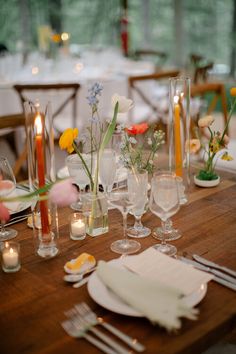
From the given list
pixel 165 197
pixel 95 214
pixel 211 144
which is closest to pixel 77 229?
pixel 95 214

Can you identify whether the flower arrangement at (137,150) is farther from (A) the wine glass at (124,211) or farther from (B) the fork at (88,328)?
(B) the fork at (88,328)

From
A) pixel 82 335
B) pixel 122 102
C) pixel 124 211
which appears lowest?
pixel 82 335

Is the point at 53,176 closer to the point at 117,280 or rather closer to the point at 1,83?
the point at 117,280

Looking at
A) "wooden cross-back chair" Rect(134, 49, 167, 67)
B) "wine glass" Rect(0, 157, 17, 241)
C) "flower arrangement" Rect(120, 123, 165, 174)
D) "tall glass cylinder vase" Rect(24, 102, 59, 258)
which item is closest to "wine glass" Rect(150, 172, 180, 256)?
"flower arrangement" Rect(120, 123, 165, 174)

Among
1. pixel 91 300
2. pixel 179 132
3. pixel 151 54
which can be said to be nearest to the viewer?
pixel 91 300

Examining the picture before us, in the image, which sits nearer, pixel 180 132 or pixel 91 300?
pixel 91 300

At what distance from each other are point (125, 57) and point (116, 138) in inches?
152

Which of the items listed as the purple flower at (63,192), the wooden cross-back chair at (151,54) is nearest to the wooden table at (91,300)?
the purple flower at (63,192)

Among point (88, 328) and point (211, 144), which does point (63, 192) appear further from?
point (211, 144)

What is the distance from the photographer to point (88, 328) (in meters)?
0.90

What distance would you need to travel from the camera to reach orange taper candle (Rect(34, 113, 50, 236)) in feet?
3.72

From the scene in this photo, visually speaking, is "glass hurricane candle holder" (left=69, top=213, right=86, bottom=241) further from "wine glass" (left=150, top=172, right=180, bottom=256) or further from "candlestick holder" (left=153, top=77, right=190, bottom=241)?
"candlestick holder" (left=153, top=77, right=190, bottom=241)

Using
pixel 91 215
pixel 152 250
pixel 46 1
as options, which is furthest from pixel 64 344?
pixel 46 1

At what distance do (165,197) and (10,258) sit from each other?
0.41 meters
